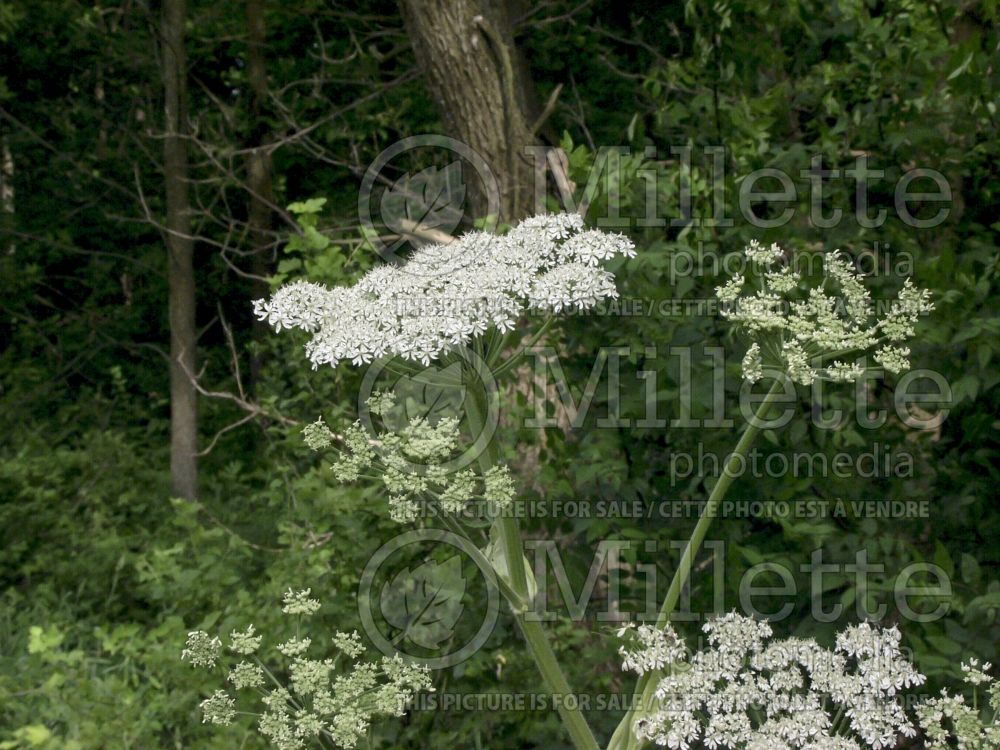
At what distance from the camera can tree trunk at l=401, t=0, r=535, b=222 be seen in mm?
3996

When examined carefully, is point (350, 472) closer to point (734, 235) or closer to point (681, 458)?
point (681, 458)

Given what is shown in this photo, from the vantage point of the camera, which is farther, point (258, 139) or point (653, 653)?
point (258, 139)

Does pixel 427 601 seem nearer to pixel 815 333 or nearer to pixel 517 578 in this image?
pixel 517 578

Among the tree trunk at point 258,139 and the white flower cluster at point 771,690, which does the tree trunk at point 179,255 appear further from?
the white flower cluster at point 771,690

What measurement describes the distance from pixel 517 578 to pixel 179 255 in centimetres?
524

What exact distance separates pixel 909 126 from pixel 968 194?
19.8 inches

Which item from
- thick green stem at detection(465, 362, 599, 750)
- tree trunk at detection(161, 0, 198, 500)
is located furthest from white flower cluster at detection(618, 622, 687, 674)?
tree trunk at detection(161, 0, 198, 500)

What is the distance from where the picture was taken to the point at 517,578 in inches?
84.3

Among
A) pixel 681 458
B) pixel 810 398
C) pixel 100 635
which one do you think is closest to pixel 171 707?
pixel 100 635

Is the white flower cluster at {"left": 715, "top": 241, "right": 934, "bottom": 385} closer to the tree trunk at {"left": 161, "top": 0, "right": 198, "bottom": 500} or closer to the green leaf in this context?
the green leaf

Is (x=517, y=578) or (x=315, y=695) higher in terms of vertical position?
(x=517, y=578)

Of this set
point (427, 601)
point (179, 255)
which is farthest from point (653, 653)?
point (179, 255)

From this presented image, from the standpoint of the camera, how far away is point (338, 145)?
805 centimetres

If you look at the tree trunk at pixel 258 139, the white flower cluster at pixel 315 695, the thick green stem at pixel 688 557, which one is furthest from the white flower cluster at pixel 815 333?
the tree trunk at pixel 258 139
